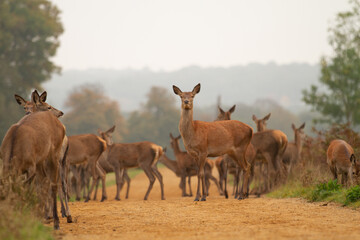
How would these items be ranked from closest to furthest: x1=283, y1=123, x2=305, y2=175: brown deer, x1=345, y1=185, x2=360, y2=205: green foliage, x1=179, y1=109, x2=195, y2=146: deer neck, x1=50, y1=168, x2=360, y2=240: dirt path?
x1=50, y1=168, x2=360, y2=240: dirt path, x1=345, y1=185, x2=360, y2=205: green foliage, x1=179, y1=109, x2=195, y2=146: deer neck, x1=283, y1=123, x2=305, y2=175: brown deer

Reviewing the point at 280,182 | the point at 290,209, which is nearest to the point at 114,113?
the point at 280,182

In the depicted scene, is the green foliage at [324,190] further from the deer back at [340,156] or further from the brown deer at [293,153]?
the brown deer at [293,153]

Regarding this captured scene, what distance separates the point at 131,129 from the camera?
8006cm

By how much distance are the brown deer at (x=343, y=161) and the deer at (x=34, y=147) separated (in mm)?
7474

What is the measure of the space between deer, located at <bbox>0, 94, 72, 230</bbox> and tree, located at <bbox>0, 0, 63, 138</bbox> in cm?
3667

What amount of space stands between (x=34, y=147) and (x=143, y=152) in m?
11.1

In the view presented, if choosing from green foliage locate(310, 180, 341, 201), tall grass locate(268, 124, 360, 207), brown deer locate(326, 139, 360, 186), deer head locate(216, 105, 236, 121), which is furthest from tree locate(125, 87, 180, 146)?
green foliage locate(310, 180, 341, 201)

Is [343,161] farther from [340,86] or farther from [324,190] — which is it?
[340,86]

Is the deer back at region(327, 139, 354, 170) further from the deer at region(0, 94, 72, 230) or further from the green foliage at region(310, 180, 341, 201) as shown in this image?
the deer at region(0, 94, 72, 230)

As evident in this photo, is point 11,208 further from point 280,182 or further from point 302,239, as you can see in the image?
point 280,182

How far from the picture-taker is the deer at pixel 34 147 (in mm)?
7629

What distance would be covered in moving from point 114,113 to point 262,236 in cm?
6952

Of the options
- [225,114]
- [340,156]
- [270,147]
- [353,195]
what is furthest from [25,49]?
[353,195]

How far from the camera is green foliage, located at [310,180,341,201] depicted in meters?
12.2
